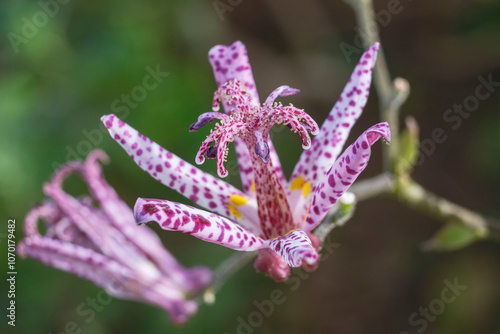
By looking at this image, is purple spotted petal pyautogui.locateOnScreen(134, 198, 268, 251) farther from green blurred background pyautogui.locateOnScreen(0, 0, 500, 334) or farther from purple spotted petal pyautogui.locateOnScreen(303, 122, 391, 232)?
green blurred background pyautogui.locateOnScreen(0, 0, 500, 334)

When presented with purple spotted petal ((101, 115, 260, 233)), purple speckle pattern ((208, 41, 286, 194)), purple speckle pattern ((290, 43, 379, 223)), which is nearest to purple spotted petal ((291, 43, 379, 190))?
purple speckle pattern ((290, 43, 379, 223))

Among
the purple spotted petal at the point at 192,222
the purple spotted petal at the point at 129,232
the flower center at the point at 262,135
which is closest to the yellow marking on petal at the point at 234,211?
the flower center at the point at 262,135

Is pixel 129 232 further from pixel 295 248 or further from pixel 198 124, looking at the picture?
pixel 295 248

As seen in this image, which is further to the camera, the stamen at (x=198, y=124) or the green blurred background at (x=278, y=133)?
the green blurred background at (x=278, y=133)

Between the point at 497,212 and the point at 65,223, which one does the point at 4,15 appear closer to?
the point at 65,223

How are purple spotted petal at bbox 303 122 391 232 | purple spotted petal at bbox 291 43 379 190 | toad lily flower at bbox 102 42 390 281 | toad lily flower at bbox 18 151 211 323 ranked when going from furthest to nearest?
toad lily flower at bbox 18 151 211 323 < purple spotted petal at bbox 291 43 379 190 < toad lily flower at bbox 102 42 390 281 < purple spotted petal at bbox 303 122 391 232

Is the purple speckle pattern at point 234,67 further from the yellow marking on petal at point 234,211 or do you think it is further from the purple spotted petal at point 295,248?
the purple spotted petal at point 295,248

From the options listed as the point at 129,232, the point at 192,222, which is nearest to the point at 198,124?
the point at 192,222
